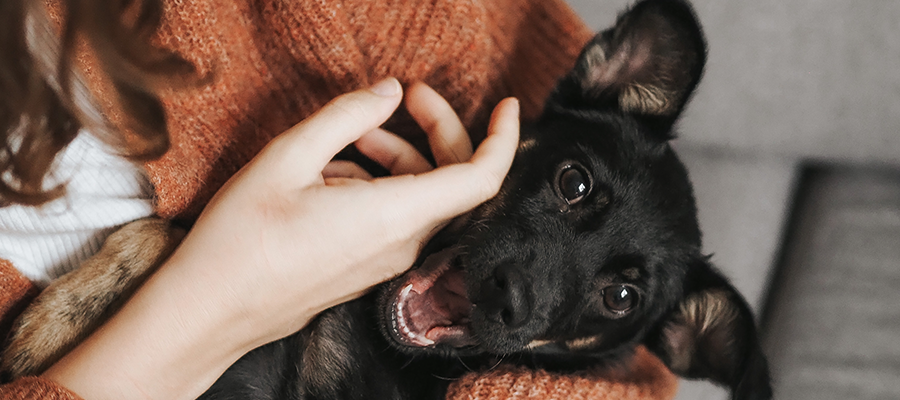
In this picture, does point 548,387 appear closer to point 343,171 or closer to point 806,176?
point 343,171

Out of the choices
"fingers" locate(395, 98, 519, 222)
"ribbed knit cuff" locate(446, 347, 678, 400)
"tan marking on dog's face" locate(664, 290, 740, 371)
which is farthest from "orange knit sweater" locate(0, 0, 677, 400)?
"fingers" locate(395, 98, 519, 222)

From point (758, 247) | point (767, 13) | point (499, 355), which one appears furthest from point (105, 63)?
point (758, 247)

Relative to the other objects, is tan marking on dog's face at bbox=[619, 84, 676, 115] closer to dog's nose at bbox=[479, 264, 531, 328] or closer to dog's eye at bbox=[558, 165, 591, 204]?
dog's eye at bbox=[558, 165, 591, 204]

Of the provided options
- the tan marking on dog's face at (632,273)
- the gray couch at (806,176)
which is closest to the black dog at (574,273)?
the tan marking on dog's face at (632,273)

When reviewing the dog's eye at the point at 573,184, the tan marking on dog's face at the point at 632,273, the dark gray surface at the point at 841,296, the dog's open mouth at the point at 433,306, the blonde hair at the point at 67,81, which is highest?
the blonde hair at the point at 67,81

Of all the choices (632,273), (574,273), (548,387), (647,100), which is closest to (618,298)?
(632,273)

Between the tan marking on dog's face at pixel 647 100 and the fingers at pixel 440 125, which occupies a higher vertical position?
the fingers at pixel 440 125

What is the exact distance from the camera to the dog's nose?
1.33 metres

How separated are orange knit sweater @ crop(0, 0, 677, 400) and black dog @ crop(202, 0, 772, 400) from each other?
0.16m

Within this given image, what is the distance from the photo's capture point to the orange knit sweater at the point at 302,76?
135cm

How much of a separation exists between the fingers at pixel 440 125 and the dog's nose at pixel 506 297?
0.31 m

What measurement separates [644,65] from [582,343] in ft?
2.68

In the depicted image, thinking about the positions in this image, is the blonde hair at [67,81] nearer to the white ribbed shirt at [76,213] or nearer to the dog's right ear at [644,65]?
the white ribbed shirt at [76,213]

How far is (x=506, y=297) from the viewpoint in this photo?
1.32m
